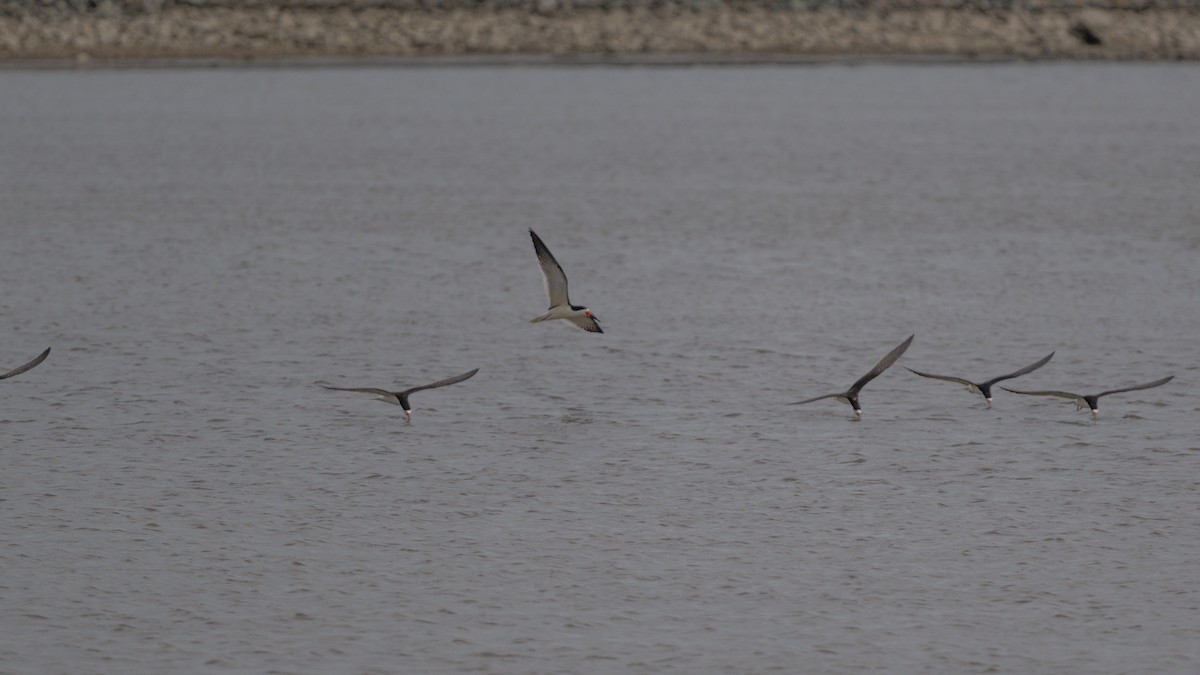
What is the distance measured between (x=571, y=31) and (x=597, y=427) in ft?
137

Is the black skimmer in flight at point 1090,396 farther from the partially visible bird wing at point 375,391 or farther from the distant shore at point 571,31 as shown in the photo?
the distant shore at point 571,31

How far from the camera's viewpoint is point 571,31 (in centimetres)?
5459

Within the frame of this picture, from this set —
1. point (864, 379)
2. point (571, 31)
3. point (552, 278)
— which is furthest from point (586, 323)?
point (571, 31)

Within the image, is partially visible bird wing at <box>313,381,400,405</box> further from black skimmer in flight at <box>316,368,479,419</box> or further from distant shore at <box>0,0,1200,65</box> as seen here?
distant shore at <box>0,0,1200,65</box>

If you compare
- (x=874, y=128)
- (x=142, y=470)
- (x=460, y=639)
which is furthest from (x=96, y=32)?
(x=460, y=639)

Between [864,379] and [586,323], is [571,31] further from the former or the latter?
[864,379]

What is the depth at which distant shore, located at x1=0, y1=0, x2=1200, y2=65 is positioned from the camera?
5378cm

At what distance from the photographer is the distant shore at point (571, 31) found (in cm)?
5378

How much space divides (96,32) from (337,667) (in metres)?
48.1

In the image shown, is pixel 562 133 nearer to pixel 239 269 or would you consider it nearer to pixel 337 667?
pixel 239 269

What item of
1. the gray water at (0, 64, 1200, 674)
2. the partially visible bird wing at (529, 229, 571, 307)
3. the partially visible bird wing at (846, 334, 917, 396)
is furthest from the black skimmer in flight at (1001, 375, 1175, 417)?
the partially visible bird wing at (529, 229, 571, 307)

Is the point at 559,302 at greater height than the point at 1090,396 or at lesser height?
greater

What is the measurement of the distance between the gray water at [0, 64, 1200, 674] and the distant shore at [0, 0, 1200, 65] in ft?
75.9

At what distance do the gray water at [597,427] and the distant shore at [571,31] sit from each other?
75.9 ft
